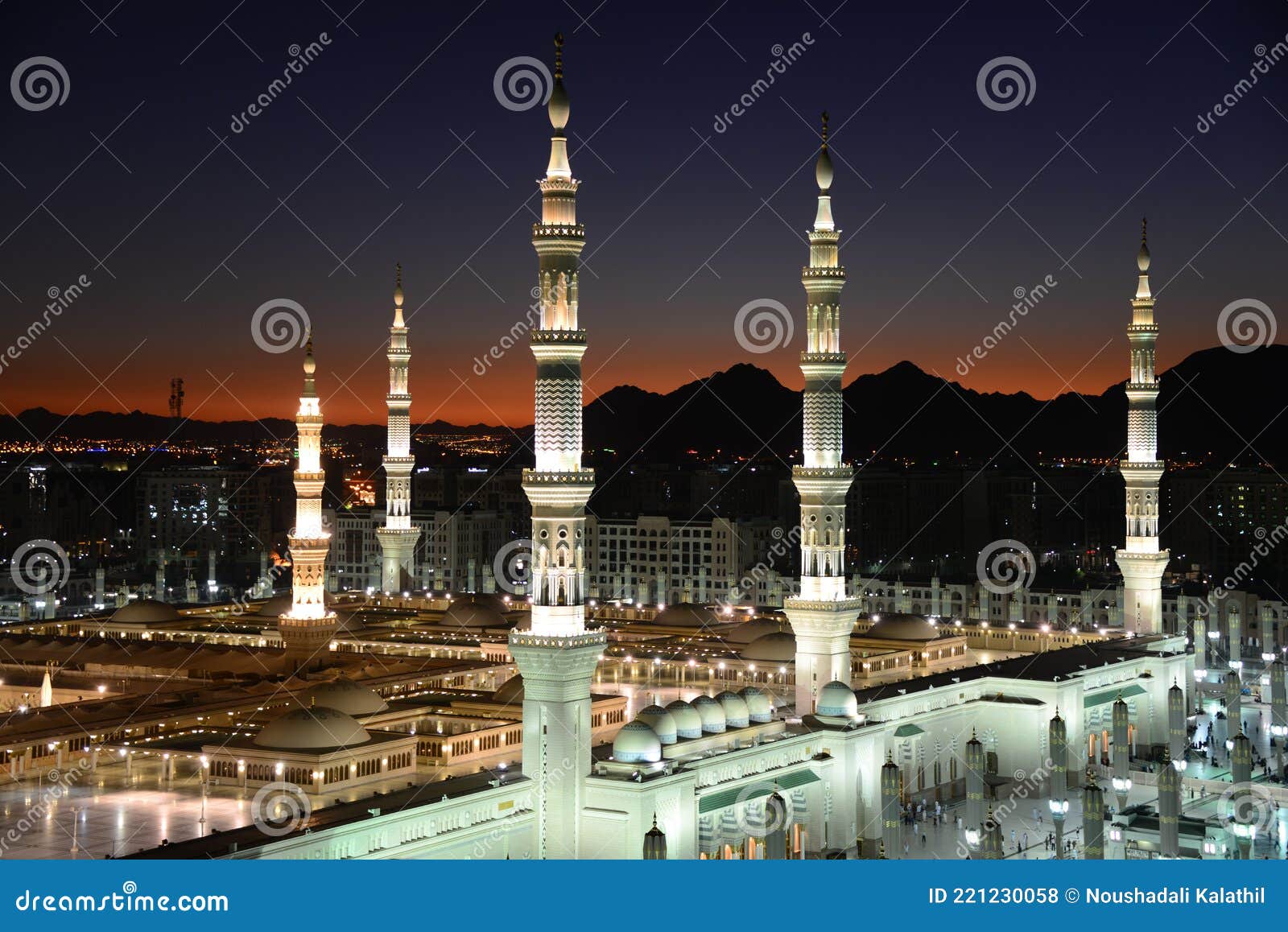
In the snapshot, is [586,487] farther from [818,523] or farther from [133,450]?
[133,450]

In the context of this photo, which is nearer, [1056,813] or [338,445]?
[1056,813]

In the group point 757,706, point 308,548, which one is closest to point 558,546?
point 757,706

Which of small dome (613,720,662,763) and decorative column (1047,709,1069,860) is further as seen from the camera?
decorative column (1047,709,1069,860)

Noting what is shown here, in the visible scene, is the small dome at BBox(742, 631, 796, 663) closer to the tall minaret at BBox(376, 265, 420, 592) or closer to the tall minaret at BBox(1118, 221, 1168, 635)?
the tall minaret at BBox(1118, 221, 1168, 635)

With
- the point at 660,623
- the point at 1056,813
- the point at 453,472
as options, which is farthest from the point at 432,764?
the point at 453,472

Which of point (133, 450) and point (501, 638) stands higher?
point (133, 450)

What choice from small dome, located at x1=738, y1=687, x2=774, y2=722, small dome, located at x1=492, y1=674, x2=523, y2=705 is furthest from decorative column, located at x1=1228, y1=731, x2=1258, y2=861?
small dome, located at x1=492, y1=674, x2=523, y2=705

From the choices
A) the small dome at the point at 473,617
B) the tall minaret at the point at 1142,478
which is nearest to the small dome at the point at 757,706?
the small dome at the point at 473,617

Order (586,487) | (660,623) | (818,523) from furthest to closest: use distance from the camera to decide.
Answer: (660,623)
(818,523)
(586,487)
